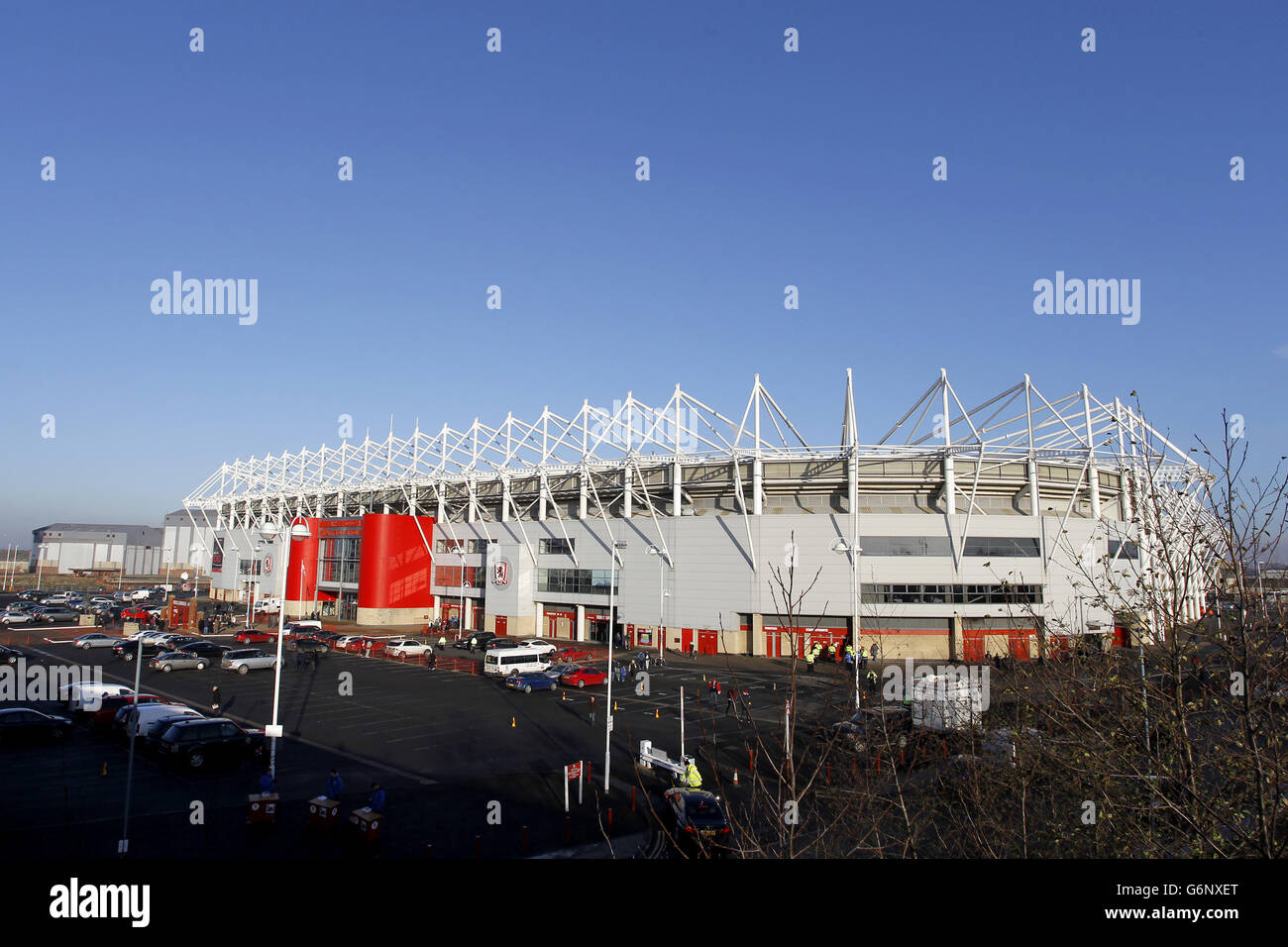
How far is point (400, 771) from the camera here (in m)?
20.1

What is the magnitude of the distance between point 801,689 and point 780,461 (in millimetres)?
20384

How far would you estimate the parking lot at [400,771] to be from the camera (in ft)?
48.5

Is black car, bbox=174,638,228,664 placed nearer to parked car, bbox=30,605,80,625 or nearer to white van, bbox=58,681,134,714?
white van, bbox=58,681,134,714

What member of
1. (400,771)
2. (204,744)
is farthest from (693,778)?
(204,744)

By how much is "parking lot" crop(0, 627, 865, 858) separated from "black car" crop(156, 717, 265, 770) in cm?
48

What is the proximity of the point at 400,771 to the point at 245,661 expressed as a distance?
24.4 meters

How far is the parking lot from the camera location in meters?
14.8

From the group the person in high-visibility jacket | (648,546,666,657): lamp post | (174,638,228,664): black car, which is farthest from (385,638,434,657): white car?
the person in high-visibility jacket

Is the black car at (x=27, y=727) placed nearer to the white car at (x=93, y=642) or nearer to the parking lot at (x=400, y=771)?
the parking lot at (x=400, y=771)

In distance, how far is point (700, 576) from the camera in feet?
162

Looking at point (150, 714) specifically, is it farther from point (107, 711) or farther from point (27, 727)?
point (27, 727)

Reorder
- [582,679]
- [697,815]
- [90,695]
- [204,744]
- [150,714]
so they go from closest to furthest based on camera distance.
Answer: [697,815], [204,744], [150,714], [90,695], [582,679]
